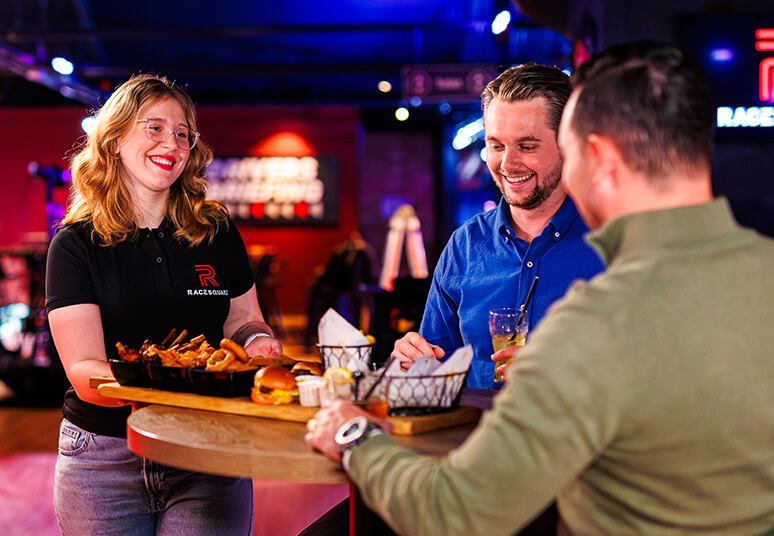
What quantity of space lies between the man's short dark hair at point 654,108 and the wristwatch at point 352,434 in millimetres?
572

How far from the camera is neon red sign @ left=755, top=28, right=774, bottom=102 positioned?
4.70m

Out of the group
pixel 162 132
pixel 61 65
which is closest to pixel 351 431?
pixel 162 132

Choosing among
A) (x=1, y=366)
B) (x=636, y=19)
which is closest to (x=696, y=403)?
(x=636, y=19)

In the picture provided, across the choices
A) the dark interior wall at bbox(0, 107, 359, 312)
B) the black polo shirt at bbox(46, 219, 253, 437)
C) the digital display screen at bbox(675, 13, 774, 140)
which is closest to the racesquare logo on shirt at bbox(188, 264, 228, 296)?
the black polo shirt at bbox(46, 219, 253, 437)

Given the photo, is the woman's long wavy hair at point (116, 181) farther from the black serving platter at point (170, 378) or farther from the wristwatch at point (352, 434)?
the wristwatch at point (352, 434)

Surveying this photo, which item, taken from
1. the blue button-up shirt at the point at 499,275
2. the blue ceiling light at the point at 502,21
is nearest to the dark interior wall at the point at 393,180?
the blue ceiling light at the point at 502,21

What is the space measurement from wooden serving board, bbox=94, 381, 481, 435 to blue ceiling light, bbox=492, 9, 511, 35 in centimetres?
668

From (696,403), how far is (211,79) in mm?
13569

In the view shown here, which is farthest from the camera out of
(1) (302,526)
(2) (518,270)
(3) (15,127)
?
(3) (15,127)

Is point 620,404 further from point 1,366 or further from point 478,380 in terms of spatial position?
point 1,366

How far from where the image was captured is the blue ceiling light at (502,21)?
7505 mm

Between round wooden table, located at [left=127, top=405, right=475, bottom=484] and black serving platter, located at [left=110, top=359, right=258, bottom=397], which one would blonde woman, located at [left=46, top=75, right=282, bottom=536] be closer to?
black serving platter, located at [left=110, top=359, right=258, bottom=397]

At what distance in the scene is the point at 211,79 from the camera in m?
13.5

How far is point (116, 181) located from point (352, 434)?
48.3 inches
